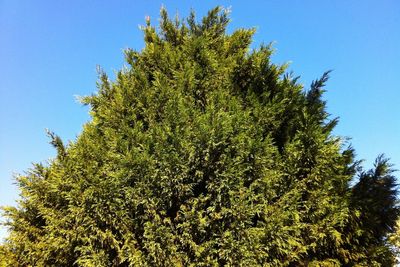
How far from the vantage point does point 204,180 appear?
875cm

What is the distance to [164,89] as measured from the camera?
383 inches

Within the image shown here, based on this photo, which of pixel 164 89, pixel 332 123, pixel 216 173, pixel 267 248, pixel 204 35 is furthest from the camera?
pixel 204 35

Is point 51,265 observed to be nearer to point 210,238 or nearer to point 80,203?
point 80,203

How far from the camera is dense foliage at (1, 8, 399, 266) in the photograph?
7961mm

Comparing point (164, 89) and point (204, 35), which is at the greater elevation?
point (204, 35)

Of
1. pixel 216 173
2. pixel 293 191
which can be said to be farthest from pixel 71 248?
pixel 293 191

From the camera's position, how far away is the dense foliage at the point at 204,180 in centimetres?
796

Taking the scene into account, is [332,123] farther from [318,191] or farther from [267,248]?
[267,248]

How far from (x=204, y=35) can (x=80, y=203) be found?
7.28 m

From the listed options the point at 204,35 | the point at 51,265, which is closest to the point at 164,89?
the point at 204,35

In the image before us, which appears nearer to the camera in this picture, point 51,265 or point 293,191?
point 293,191

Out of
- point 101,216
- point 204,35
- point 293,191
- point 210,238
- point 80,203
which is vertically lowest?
point 210,238

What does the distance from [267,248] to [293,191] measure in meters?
1.89

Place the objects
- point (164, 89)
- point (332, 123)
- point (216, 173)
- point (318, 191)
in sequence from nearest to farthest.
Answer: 1. point (216, 173)
2. point (318, 191)
3. point (164, 89)
4. point (332, 123)
